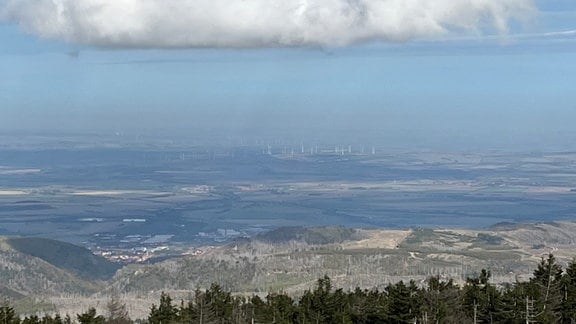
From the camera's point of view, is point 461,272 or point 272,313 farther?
point 461,272

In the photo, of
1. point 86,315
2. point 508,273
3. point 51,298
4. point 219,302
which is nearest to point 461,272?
point 508,273

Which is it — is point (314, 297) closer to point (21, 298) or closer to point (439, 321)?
point (439, 321)

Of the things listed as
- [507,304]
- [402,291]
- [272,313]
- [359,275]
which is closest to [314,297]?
[272,313]

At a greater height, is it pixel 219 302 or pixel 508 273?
pixel 219 302

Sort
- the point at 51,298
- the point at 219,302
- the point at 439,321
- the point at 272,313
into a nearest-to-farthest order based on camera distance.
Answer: the point at 439,321, the point at 272,313, the point at 219,302, the point at 51,298

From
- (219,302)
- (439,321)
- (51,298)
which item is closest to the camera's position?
(439,321)

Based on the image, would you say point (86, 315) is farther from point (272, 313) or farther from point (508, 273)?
point (508, 273)
